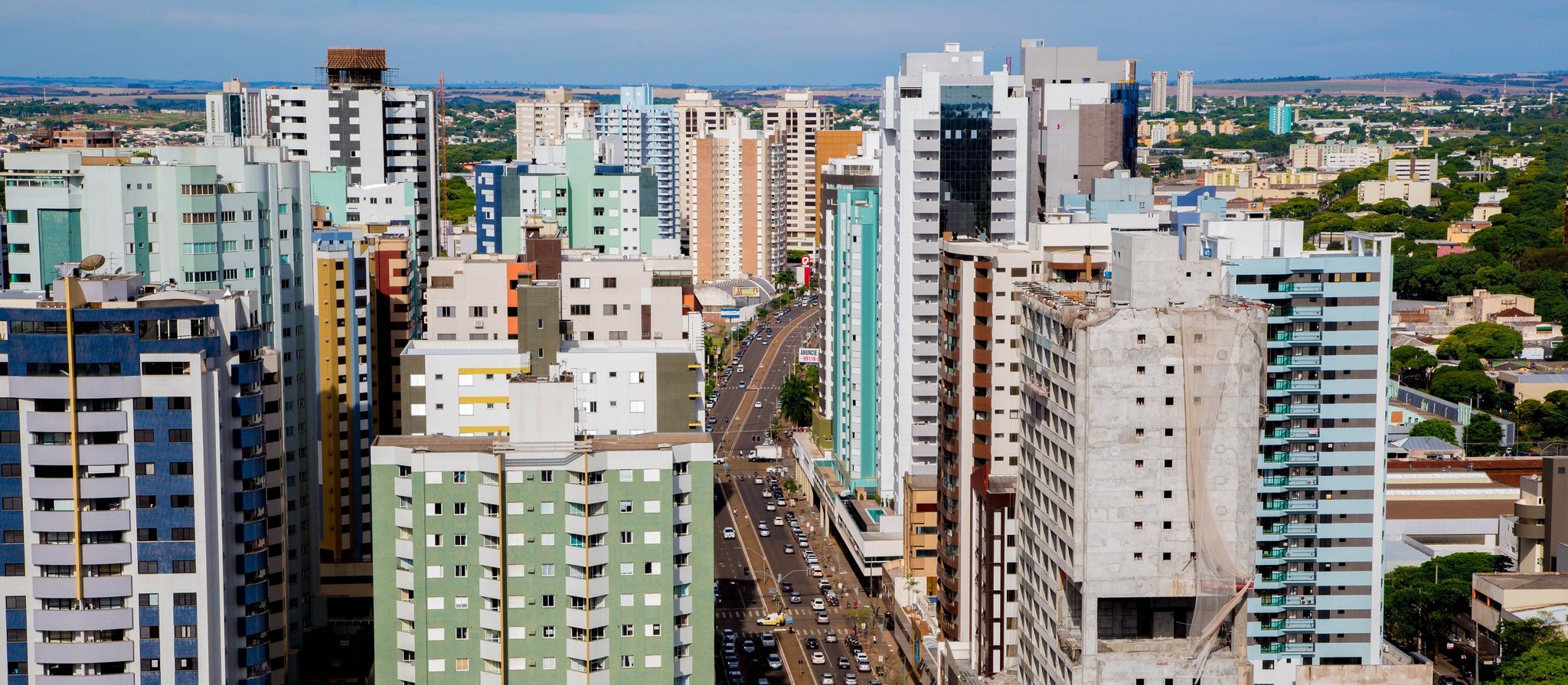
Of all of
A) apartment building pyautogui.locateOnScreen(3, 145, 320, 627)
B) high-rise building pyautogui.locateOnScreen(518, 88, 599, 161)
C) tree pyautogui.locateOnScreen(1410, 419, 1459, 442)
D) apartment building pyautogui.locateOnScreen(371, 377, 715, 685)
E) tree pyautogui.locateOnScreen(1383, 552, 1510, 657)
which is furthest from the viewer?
high-rise building pyautogui.locateOnScreen(518, 88, 599, 161)

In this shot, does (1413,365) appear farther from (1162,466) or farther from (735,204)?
(1162,466)

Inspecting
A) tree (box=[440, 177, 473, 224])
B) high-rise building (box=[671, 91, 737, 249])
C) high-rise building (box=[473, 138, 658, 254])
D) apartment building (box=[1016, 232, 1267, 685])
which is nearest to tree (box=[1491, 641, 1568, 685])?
apartment building (box=[1016, 232, 1267, 685])

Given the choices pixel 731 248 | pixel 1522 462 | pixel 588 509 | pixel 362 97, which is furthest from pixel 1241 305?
pixel 731 248

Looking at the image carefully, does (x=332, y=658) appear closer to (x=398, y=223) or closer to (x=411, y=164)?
(x=398, y=223)

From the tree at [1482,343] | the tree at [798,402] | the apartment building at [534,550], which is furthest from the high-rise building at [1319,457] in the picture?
the tree at [1482,343]

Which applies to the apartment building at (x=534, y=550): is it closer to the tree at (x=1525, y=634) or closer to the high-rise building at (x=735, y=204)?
the tree at (x=1525, y=634)

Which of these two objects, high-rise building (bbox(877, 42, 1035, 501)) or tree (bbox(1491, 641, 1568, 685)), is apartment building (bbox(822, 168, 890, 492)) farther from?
tree (bbox(1491, 641, 1568, 685))
